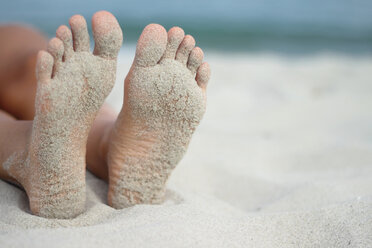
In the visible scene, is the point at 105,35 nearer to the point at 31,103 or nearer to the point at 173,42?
the point at 173,42

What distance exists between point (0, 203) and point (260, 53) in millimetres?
3351

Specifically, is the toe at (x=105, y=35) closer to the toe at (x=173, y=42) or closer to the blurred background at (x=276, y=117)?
the toe at (x=173, y=42)

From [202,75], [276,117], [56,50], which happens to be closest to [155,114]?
[202,75]

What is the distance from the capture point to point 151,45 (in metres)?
0.80

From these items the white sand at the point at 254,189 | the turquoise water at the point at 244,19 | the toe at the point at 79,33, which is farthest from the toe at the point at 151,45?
the turquoise water at the point at 244,19

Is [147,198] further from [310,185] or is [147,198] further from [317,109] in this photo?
[317,109]

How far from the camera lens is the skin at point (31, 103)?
841 millimetres

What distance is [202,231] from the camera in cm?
73

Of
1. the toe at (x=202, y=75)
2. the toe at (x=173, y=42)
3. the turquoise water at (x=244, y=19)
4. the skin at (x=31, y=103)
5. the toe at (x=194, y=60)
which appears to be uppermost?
the toe at (x=173, y=42)

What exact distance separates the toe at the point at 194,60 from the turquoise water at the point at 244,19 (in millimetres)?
3199

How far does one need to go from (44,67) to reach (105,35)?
124 mm

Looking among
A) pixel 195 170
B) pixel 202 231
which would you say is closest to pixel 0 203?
pixel 202 231

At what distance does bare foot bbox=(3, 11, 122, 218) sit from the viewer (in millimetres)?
734

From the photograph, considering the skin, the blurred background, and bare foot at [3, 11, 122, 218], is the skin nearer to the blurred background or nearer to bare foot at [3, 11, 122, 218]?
bare foot at [3, 11, 122, 218]
